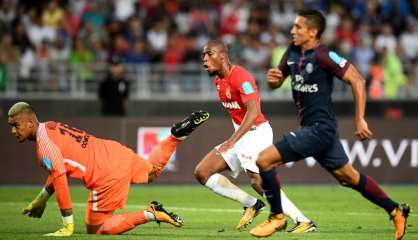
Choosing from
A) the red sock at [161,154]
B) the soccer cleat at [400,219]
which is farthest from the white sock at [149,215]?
the soccer cleat at [400,219]

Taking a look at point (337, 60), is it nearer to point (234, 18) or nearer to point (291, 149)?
point (291, 149)

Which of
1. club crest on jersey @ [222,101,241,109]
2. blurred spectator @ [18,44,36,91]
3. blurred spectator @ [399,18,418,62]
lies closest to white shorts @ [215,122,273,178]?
club crest on jersey @ [222,101,241,109]

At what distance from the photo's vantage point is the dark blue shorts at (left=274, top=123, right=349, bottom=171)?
10086mm

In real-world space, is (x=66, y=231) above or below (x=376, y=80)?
above

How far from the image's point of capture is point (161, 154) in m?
11.6

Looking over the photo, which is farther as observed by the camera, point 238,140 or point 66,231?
point 238,140

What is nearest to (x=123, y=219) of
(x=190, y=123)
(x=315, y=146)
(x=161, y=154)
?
(x=161, y=154)

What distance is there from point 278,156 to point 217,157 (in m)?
1.83

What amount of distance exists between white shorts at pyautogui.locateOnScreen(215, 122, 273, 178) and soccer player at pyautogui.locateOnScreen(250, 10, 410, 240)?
1.26 metres

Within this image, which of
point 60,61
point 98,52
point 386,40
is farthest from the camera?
point 386,40

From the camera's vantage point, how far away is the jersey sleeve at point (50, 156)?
10.2 metres

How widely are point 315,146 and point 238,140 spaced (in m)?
1.47

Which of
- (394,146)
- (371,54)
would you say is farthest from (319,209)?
(371,54)

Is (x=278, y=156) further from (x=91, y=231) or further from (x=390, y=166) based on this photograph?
(x=390, y=166)
